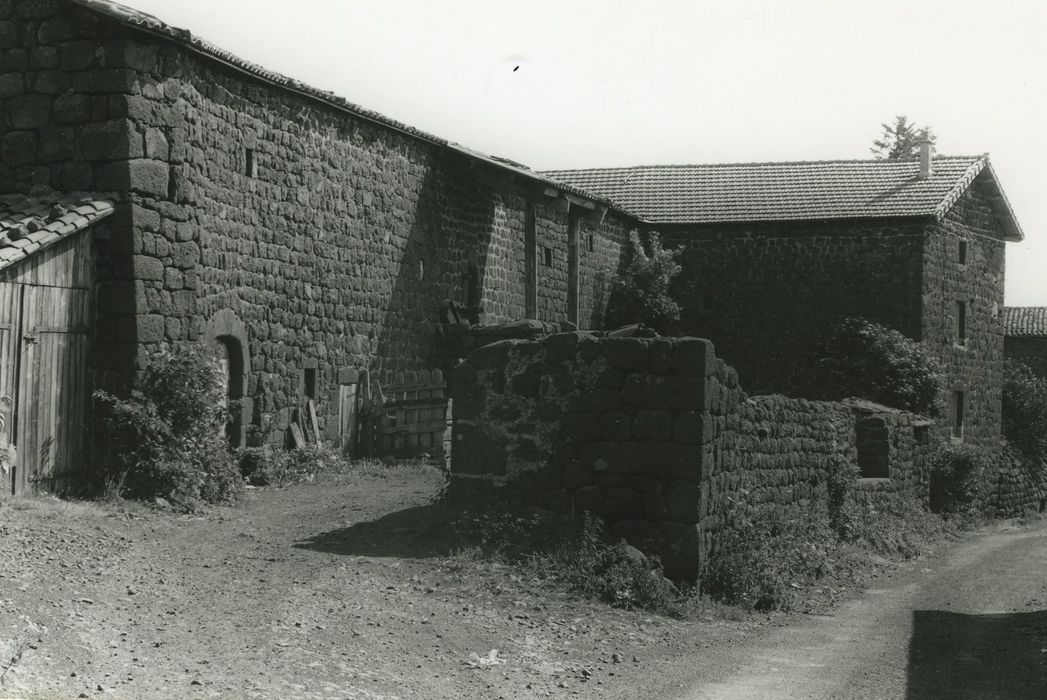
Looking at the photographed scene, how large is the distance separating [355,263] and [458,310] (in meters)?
3.25

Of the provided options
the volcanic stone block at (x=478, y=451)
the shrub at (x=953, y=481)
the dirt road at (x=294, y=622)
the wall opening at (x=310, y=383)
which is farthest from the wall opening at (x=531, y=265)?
the dirt road at (x=294, y=622)

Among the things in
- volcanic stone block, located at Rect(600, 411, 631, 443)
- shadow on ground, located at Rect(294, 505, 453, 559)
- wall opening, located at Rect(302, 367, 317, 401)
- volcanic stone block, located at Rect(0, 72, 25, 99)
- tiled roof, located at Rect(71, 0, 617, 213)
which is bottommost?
shadow on ground, located at Rect(294, 505, 453, 559)

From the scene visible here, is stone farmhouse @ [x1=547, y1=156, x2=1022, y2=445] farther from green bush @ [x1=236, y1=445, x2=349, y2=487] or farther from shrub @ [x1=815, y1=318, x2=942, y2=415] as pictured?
green bush @ [x1=236, y1=445, x2=349, y2=487]

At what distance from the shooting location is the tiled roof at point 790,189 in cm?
2423

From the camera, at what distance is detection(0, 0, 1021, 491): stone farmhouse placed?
36.4 ft

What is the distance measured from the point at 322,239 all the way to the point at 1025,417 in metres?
21.9

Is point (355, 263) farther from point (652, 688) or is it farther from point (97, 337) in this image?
point (652, 688)

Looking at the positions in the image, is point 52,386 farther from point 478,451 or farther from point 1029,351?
point 1029,351

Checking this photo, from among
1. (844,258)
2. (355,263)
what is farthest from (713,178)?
(355,263)

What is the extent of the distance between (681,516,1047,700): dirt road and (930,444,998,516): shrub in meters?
8.33

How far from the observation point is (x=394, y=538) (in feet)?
31.5

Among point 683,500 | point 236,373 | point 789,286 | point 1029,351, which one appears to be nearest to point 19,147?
point 236,373

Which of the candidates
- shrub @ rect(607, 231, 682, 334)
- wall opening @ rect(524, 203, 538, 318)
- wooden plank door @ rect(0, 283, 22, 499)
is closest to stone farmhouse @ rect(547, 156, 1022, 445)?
shrub @ rect(607, 231, 682, 334)

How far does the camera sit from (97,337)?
37.0 ft
